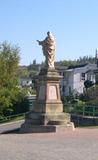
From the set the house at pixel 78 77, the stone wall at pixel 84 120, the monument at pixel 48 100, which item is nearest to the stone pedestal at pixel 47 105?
the monument at pixel 48 100

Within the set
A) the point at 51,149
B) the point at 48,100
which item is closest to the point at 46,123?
the point at 48,100

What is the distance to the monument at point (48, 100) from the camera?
27755 mm

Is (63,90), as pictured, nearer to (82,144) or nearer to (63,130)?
(63,130)

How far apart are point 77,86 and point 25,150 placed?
7141cm

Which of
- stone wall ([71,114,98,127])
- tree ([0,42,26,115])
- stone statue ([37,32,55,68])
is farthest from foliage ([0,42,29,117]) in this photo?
stone statue ([37,32,55,68])

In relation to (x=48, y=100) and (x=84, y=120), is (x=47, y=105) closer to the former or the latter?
(x=48, y=100)

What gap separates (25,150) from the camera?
17844mm

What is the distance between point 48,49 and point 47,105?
3309mm

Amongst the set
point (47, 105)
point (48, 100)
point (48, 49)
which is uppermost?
point (48, 49)

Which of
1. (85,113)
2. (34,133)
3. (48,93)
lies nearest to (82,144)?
(34,133)

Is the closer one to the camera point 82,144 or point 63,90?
point 82,144

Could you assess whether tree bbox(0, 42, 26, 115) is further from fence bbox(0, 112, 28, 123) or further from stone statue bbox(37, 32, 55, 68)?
stone statue bbox(37, 32, 55, 68)

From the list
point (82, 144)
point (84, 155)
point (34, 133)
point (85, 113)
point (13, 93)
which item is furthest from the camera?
point (13, 93)

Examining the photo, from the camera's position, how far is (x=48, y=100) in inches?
1131
